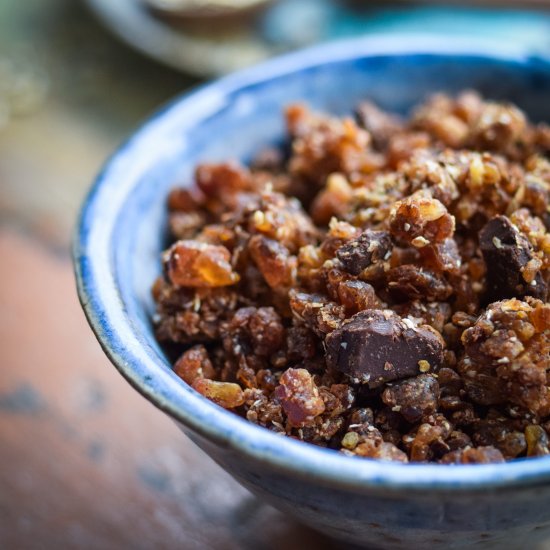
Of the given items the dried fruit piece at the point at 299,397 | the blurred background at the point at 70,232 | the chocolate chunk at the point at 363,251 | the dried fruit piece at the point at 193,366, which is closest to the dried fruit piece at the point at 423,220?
the chocolate chunk at the point at 363,251

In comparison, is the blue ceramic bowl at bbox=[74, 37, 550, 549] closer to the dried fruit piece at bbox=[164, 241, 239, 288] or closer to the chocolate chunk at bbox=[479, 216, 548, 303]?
the dried fruit piece at bbox=[164, 241, 239, 288]

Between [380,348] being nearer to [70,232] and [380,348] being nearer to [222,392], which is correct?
[222,392]

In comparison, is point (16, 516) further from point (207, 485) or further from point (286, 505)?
point (286, 505)

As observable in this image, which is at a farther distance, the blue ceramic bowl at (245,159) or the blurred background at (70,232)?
the blurred background at (70,232)

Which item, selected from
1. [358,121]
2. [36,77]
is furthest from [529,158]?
[36,77]

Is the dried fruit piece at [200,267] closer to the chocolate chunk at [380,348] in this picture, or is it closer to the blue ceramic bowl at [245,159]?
the blue ceramic bowl at [245,159]

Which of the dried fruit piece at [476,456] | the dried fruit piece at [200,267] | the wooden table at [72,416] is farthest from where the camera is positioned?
the wooden table at [72,416]

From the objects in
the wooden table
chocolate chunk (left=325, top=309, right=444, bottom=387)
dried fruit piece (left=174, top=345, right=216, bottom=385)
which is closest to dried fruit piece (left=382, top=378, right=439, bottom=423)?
chocolate chunk (left=325, top=309, right=444, bottom=387)

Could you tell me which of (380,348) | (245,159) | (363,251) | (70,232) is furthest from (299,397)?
(70,232)
